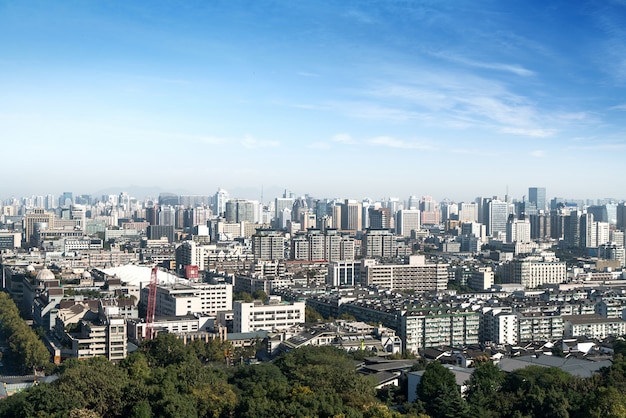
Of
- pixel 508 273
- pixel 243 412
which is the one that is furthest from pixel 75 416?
pixel 508 273

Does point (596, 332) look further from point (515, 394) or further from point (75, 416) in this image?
point (75, 416)

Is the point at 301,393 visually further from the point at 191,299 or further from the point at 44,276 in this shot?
the point at 44,276

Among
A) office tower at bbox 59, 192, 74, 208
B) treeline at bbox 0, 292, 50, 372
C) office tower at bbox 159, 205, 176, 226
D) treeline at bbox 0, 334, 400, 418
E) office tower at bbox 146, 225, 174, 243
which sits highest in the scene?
office tower at bbox 59, 192, 74, 208

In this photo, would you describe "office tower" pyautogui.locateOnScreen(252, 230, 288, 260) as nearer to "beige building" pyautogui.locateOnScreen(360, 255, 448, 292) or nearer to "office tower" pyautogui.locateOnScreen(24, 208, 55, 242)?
"beige building" pyautogui.locateOnScreen(360, 255, 448, 292)

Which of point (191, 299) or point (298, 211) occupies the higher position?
point (298, 211)

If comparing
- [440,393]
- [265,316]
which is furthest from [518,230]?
[440,393]

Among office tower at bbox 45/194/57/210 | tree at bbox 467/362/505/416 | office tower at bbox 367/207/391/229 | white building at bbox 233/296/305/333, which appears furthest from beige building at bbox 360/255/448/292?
office tower at bbox 45/194/57/210

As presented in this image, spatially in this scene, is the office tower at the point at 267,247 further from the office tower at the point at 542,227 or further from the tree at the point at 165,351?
the office tower at the point at 542,227

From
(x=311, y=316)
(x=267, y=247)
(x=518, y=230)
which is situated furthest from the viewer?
(x=518, y=230)
